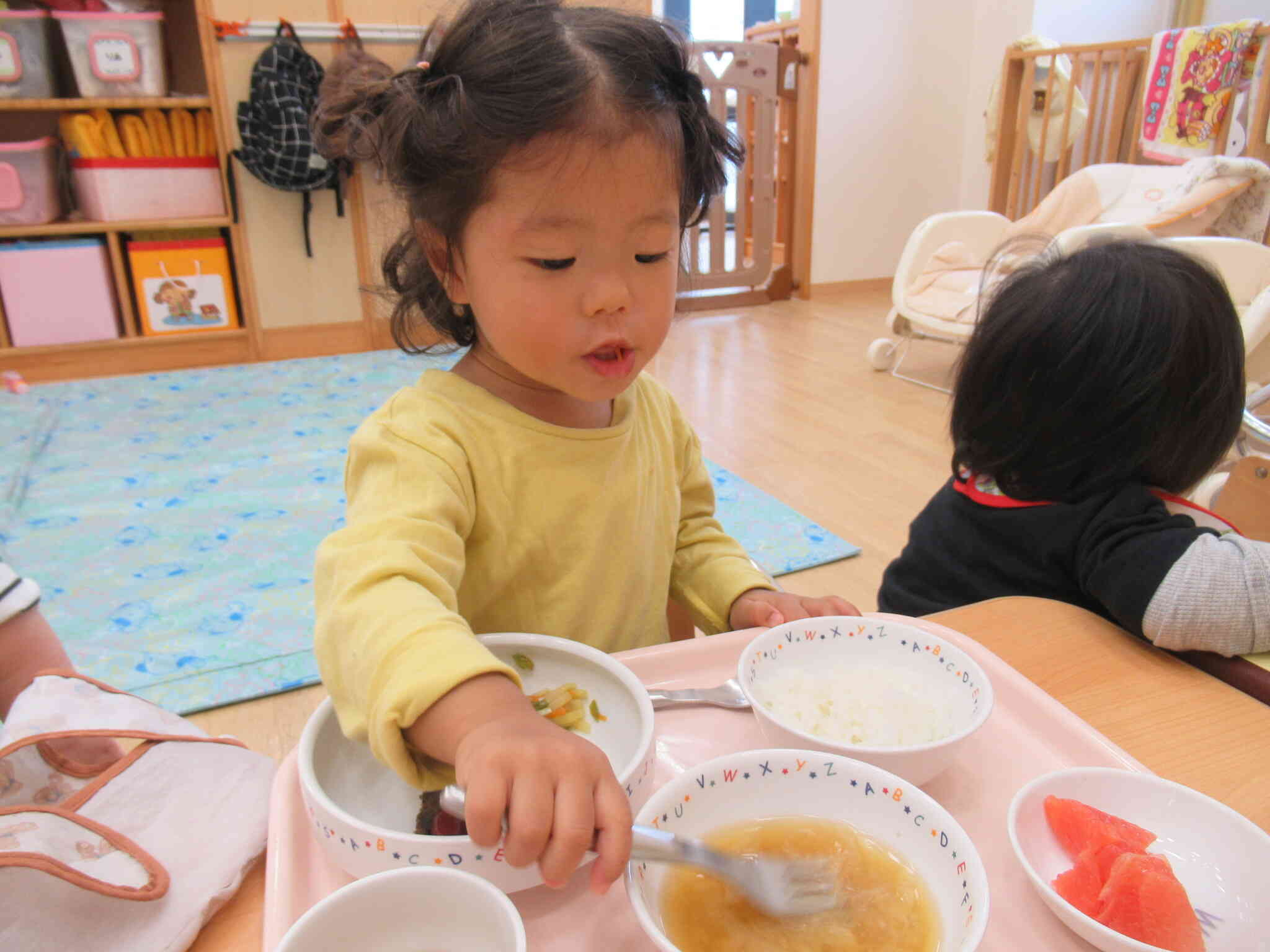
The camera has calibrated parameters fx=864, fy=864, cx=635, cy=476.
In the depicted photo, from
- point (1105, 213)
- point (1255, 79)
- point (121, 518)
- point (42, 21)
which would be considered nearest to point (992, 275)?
point (121, 518)

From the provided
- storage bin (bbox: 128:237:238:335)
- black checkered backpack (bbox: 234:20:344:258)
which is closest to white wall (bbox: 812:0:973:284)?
black checkered backpack (bbox: 234:20:344:258)

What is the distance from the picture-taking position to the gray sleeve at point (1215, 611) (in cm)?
67

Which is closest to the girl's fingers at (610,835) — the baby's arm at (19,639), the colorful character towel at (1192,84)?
the baby's arm at (19,639)

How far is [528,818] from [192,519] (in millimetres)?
1997

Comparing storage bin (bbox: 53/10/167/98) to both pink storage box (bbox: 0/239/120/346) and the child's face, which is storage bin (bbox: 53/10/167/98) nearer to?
pink storage box (bbox: 0/239/120/346)

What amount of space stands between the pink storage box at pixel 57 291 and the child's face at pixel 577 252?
314 centimetres

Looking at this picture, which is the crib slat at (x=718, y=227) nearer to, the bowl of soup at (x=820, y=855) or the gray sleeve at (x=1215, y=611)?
the gray sleeve at (x=1215, y=611)

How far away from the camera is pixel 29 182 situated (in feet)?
9.88

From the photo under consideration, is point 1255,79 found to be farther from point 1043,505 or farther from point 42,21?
point 42,21

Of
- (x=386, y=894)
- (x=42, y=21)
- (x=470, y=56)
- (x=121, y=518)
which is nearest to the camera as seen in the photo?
(x=386, y=894)

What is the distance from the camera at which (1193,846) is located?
459 mm

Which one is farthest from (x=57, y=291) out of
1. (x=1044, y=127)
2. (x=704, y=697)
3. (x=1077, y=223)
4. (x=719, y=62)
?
(x=1044, y=127)

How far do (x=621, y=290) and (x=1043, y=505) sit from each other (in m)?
0.52

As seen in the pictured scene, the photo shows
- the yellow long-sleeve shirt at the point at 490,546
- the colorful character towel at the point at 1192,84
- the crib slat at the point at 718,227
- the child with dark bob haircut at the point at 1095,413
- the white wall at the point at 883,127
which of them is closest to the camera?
the yellow long-sleeve shirt at the point at 490,546
